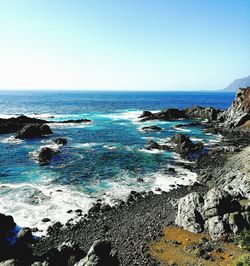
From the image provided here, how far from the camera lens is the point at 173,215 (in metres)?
36.2

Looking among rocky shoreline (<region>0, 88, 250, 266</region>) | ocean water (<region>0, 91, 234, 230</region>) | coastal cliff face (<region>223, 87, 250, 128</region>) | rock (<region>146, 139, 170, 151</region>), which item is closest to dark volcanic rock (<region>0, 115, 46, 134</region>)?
ocean water (<region>0, 91, 234, 230</region>)

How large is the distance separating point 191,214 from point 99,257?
14.7 metres

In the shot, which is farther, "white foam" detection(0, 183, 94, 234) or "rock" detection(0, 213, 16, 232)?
"white foam" detection(0, 183, 94, 234)

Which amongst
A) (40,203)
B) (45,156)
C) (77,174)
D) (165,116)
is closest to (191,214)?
(40,203)

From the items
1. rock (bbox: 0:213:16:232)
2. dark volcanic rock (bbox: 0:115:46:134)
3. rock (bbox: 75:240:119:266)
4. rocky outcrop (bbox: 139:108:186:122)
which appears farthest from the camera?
rocky outcrop (bbox: 139:108:186:122)

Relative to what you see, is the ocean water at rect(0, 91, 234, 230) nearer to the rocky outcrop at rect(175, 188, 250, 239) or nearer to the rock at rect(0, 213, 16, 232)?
the rock at rect(0, 213, 16, 232)

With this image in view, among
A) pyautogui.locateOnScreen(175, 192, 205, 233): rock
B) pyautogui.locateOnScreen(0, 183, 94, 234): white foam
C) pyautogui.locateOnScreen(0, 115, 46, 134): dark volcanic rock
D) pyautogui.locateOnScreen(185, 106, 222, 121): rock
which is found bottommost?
pyautogui.locateOnScreen(0, 183, 94, 234): white foam

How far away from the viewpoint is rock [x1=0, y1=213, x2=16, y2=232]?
1296 inches

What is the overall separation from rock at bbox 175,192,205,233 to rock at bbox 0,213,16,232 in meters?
19.4

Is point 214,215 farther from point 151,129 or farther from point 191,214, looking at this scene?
point 151,129

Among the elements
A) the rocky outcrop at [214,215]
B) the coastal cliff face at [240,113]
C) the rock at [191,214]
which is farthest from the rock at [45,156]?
the coastal cliff face at [240,113]

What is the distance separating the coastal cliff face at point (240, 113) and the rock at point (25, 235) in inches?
3110

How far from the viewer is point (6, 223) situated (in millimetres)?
33688

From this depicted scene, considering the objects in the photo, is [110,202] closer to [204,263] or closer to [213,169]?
[204,263]
